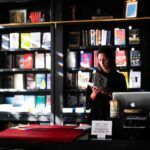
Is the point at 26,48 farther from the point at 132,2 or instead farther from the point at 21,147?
the point at 21,147

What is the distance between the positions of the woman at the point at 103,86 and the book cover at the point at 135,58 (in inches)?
45.0

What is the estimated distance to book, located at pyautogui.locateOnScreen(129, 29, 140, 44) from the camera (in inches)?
211

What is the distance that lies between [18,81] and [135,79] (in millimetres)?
1911

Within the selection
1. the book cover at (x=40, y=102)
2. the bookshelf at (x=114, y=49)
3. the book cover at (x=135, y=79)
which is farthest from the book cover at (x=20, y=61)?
the book cover at (x=135, y=79)

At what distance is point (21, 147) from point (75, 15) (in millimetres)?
3540

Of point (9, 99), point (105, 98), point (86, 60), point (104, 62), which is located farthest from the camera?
point (9, 99)

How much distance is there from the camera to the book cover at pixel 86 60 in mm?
5559

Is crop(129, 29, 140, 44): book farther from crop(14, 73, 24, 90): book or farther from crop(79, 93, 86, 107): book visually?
crop(14, 73, 24, 90): book

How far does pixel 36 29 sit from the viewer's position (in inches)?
235

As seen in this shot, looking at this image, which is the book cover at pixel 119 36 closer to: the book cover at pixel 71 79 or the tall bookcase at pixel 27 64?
the book cover at pixel 71 79

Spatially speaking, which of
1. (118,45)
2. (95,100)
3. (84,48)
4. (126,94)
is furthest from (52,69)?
(126,94)

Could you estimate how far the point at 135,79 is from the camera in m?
5.35

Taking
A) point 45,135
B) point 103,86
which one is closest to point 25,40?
point 103,86

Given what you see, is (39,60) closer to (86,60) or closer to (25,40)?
(25,40)
